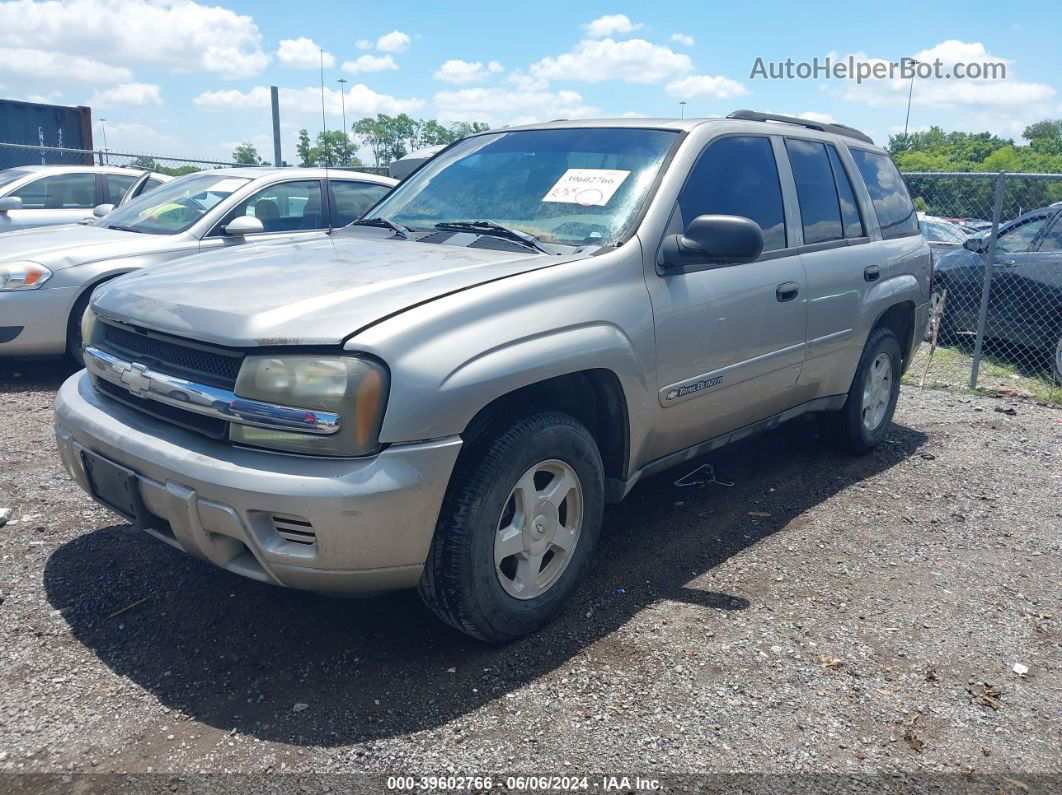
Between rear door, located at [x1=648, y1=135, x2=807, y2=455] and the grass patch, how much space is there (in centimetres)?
417

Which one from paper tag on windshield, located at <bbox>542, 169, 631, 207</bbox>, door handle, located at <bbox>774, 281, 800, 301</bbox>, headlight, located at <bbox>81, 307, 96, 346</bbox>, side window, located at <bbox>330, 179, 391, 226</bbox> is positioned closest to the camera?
headlight, located at <bbox>81, 307, 96, 346</bbox>

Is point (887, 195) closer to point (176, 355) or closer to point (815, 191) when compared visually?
point (815, 191)

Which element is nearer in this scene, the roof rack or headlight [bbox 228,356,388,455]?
headlight [bbox 228,356,388,455]

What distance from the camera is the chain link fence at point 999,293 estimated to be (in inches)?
307

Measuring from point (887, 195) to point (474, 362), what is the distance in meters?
3.76

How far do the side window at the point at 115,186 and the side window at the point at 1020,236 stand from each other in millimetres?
9357

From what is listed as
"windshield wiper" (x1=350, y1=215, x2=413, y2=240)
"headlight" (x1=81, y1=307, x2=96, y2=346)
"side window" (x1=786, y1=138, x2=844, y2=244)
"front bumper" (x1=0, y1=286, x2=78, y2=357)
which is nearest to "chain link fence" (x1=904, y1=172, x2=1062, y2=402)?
"side window" (x1=786, y1=138, x2=844, y2=244)

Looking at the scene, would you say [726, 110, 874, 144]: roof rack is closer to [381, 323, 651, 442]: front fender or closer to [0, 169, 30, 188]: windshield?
[381, 323, 651, 442]: front fender

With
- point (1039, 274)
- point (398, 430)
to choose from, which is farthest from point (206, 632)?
point (1039, 274)

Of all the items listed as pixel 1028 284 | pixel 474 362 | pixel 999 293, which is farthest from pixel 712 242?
pixel 999 293

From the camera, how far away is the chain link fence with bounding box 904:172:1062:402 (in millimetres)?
7785

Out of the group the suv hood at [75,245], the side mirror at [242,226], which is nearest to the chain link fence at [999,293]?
the side mirror at [242,226]

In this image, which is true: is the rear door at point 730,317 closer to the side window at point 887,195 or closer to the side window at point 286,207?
the side window at point 887,195

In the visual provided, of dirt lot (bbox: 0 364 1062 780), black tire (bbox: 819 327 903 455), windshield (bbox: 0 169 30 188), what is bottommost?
dirt lot (bbox: 0 364 1062 780)
